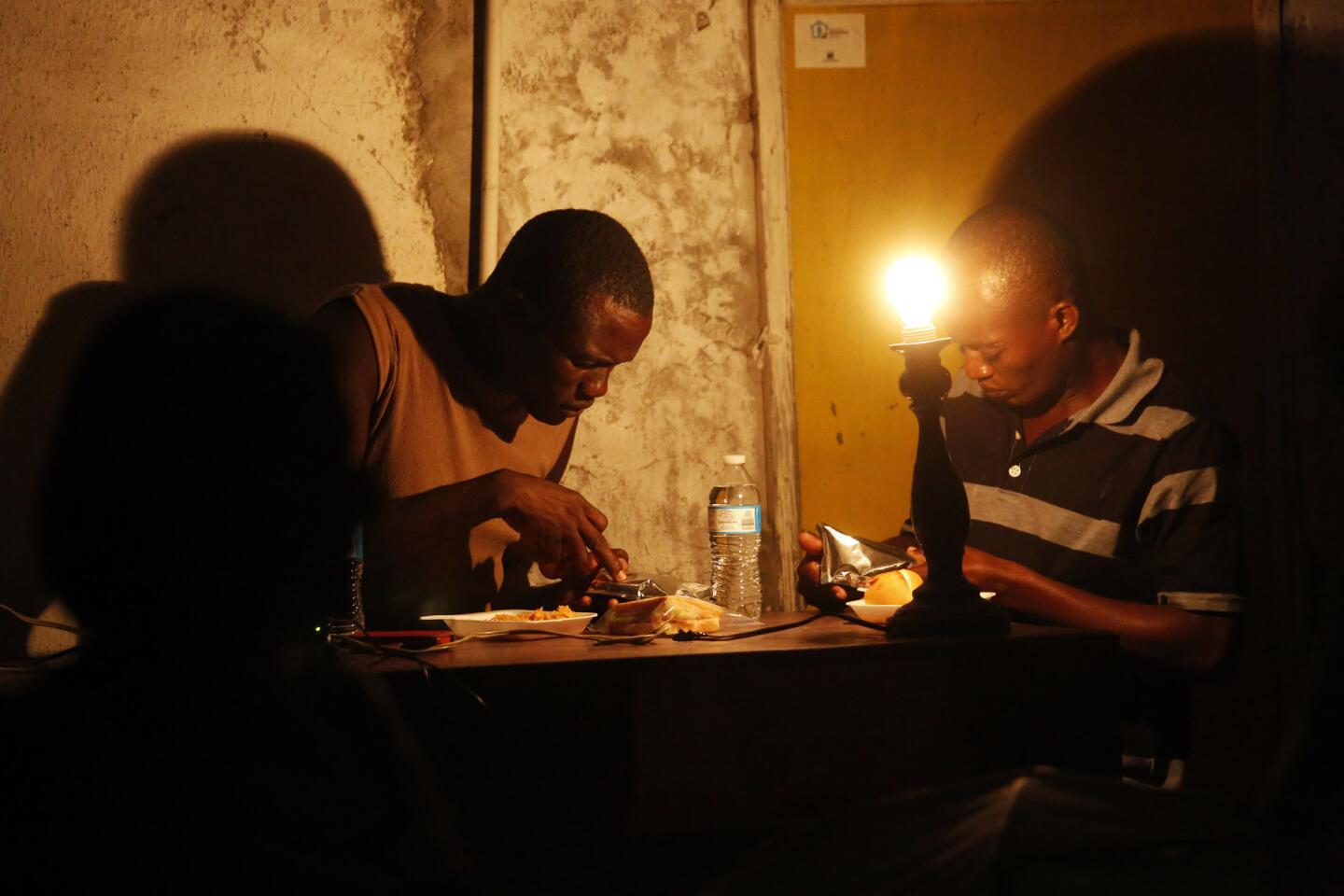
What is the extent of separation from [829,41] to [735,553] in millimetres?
1623

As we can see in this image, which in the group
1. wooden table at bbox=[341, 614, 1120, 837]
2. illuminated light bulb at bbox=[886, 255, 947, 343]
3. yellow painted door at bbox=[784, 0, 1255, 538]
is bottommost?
wooden table at bbox=[341, 614, 1120, 837]

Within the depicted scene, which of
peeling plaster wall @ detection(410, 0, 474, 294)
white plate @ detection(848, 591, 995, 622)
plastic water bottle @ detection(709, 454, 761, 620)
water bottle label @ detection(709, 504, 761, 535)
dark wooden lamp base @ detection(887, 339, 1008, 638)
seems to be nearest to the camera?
dark wooden lamp base @ detection(887, 339, 1008, 638)

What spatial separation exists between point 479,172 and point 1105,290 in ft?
6.25

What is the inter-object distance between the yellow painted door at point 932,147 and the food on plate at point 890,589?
1190 mm

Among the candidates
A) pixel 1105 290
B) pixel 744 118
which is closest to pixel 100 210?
pixel 744 118

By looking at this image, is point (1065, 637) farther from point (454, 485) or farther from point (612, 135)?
point (612, 135)

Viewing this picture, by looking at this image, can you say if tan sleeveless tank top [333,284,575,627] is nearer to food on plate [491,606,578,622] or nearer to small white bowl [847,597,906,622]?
food on plate [491,606,578,622]

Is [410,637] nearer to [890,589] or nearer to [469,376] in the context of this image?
[890,589]

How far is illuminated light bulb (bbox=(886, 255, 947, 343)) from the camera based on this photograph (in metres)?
1.57

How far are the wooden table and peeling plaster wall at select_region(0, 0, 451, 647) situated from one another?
179 cm

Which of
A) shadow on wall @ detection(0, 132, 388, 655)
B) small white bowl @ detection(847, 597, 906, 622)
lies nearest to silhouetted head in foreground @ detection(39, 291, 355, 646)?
shadow on wall @ detection(0, 132, 388, 655)

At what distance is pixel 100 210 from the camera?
2645 mm

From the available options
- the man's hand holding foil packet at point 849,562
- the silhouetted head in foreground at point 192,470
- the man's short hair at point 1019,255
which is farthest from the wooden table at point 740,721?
the man's short hair at point 1019,255

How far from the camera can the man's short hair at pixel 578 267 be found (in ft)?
7.28
